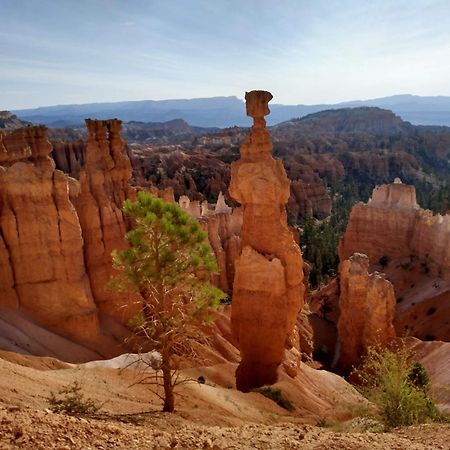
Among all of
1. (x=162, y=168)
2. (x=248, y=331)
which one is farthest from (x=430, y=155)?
(x=248, y=331)

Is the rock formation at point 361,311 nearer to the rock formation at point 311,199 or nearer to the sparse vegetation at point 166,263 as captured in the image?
the sparse vegetation at point 166,263

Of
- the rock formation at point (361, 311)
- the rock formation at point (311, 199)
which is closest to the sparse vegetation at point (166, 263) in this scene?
the rock formation at point (361, 311)

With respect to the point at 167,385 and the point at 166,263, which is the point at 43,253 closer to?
the point at 166,263

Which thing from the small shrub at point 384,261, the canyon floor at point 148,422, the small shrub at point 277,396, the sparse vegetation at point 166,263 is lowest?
the small shrub at point 384,261

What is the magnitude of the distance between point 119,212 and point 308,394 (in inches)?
446

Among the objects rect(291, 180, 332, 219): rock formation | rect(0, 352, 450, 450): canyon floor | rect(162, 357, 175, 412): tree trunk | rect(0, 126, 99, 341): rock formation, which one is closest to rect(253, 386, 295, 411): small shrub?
rect(0, 352, 450, 450): canyon floor

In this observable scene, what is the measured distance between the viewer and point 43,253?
60.0 feet

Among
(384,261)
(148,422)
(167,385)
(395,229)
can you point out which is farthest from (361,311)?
(148,422)

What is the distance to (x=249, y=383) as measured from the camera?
19.4 metres

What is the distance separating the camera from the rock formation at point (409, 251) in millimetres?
35000

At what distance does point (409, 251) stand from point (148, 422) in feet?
128

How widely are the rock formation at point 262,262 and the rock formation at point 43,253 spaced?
6.46 meters

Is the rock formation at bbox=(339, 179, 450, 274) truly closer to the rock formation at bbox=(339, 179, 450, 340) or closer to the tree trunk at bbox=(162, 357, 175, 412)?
the rock formation at bbox=(339, 179, 450, 340)

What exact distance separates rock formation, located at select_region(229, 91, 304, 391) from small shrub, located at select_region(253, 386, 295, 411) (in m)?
1.39
